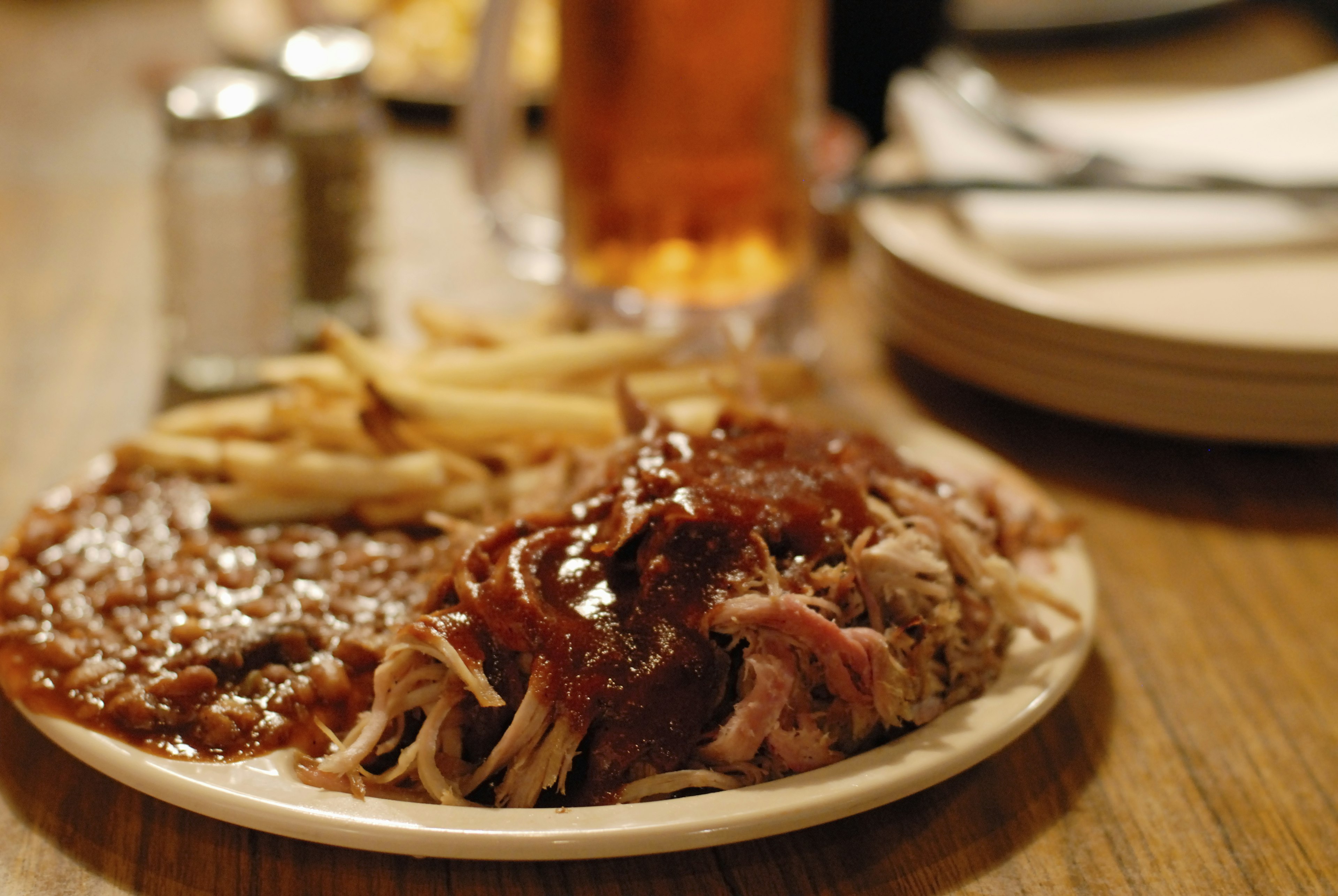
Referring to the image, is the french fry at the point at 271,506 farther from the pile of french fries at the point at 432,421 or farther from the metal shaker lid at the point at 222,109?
the metal shaker lid at the point at 222,109

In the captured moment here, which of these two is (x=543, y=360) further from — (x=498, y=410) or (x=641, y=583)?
(x=641, y=583)

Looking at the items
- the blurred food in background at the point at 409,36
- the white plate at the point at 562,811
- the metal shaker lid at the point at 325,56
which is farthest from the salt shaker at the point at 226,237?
the blurred food in background at the point at 409,36

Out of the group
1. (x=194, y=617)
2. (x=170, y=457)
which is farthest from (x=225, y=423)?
(x=194, y=617)

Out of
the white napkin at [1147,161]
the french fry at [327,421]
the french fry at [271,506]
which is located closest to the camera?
the french fry at [271,506]

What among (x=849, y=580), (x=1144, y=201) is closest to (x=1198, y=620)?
(x=849, y=580)

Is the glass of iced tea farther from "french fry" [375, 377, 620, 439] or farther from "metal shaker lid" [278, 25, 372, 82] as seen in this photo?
"french fry" [375, 377, 620, 439]

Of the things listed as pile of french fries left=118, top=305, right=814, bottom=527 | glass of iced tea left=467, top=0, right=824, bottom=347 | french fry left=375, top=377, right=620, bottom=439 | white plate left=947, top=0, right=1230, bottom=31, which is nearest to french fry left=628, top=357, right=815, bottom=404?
pile of french fries left=118, top=305, right=814, bottom=527
